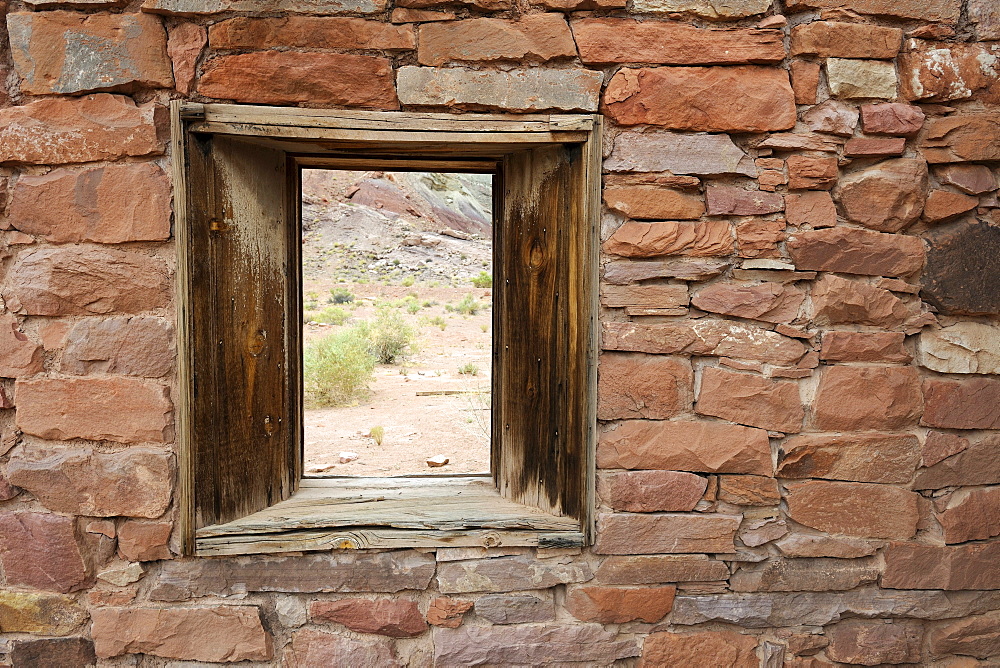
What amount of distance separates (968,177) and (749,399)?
0.96 metres

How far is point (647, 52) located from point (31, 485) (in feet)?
7.30

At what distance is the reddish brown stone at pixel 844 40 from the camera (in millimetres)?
1969

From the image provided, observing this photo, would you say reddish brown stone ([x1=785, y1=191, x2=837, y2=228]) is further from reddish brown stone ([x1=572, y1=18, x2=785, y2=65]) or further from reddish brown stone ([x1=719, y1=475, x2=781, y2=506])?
reddish brown stone ([x1=719, y1=475, x2=781, y2=506])

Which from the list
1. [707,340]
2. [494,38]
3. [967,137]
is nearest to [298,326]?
[494,38]

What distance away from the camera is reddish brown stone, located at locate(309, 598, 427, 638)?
203 cm

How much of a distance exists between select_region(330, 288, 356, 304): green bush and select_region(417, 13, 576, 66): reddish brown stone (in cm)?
1065

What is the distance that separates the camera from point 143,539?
6.48ft

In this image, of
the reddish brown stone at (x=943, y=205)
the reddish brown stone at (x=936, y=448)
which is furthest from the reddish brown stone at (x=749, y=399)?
the reddish brown stone at (x=943, y=205)

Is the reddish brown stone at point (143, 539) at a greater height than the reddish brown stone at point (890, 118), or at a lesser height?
lesser

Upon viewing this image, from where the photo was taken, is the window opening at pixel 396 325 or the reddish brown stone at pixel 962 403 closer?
the reddish brown stone at pixel 962 403

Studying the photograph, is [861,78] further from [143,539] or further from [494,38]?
[143,539]

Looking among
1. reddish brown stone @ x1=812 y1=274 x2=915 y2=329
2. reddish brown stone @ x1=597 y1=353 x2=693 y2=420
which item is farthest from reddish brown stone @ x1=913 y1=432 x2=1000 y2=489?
reddish brown stone @ x1=597 y1=353 x2=693 y2=420

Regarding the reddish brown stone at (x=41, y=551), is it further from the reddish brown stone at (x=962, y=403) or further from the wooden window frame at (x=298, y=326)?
the reddish brown stone at (x=962, y=403)

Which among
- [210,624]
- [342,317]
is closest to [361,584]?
[210,624]
